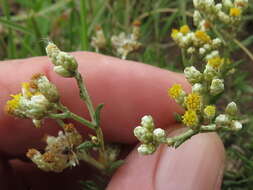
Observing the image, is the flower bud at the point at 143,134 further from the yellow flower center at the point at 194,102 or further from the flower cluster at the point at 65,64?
the flower cluster at the point at 65,64

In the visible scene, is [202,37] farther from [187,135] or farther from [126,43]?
[187,135]

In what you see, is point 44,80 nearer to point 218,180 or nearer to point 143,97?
point 143,97

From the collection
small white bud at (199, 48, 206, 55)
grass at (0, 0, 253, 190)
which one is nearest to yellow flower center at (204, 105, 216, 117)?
small white bud at (199, 48, 206, 55)

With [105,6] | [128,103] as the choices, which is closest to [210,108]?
[128,103]

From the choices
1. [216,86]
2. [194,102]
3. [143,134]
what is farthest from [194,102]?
[143,134]

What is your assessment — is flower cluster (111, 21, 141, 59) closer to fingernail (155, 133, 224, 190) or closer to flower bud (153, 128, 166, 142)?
fingernail (155, 133, 224, 190)

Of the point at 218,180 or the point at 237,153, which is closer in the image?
the point at 218,180

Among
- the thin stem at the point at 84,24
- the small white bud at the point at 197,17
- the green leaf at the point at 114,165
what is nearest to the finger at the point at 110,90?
the green leaf at the point at 114,165

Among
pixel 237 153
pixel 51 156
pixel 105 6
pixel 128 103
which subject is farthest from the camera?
pixel 105 6

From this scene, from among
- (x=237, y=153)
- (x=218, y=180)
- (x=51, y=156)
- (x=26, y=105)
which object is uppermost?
(x=26, y=105)
